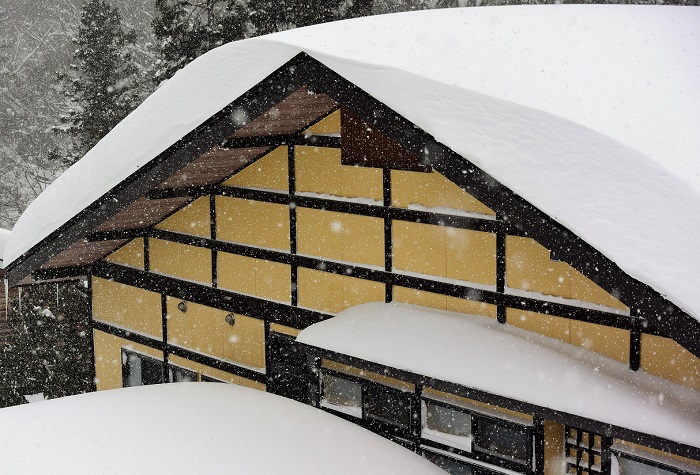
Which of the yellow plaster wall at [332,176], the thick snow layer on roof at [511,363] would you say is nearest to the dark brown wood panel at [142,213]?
the yellow plaster wall at [332,176]

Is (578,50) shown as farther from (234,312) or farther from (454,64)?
(234,312)

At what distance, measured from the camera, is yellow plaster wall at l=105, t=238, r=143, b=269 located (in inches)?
436

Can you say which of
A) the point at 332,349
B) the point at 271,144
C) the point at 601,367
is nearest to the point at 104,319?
the point at 271,144

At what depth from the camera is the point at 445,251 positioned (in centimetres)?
759

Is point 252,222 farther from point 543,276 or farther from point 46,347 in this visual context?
point 46,347

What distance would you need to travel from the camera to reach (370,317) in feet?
25.8

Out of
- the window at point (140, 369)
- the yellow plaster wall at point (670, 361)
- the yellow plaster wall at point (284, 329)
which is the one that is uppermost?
the yellow plaster wall at point (670, 361)

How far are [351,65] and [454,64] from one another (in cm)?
82

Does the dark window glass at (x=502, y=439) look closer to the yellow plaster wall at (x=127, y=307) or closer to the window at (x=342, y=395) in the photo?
the window at (x=342, y=395)

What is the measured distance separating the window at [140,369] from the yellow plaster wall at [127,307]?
393 mm

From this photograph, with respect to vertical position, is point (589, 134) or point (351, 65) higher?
point (351, 65)

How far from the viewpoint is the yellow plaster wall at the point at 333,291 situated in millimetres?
8336

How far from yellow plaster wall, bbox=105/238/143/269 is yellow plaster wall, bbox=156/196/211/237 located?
82cm

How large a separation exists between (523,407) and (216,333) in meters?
5.05
